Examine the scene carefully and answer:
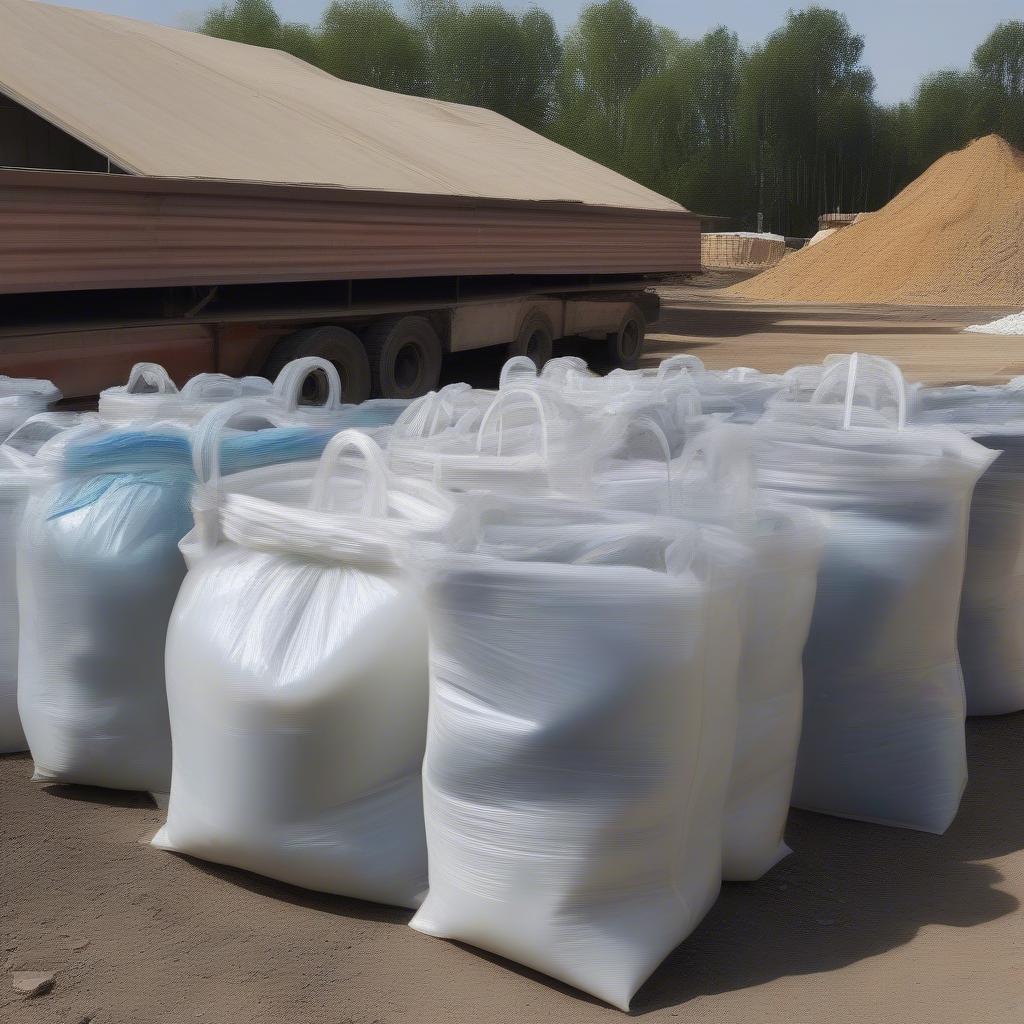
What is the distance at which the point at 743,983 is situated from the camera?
212cm

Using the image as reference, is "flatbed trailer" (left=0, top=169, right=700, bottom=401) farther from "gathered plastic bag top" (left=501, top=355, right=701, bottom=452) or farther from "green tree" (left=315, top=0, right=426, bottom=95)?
"green tree" (left=315, top=0, right=426, bottom=95)

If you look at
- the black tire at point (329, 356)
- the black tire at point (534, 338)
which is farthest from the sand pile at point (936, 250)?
the black tire at point (329, 356)

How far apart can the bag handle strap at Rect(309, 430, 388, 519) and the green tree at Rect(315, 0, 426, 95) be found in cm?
4954

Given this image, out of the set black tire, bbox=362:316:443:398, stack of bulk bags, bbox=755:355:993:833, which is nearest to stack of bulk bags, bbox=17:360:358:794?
stack of bulk bags, bbox=755:355:993:833

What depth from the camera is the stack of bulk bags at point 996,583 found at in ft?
10.7

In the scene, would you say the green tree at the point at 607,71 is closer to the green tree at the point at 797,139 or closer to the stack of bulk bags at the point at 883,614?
the green tree at the point at 797,139

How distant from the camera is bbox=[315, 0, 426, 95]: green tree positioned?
49094mm

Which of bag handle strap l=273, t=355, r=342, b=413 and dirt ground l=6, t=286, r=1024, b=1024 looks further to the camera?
bag handle strap l=273, t=355, r=342, b=413

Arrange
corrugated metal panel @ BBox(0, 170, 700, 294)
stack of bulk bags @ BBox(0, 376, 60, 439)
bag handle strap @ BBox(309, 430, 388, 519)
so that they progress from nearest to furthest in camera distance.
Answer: bag handle strap @ BBox(309, 430, 388, 519), stack of bulk bags @ BBox(0, 376, 60, 439), corrugated metal panel @ BBox(0, 170, 700, 294)

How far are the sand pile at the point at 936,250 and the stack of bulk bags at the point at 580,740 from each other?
89.4 feet

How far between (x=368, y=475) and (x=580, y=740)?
0.73 meters

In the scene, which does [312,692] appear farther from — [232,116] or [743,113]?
[743,113]

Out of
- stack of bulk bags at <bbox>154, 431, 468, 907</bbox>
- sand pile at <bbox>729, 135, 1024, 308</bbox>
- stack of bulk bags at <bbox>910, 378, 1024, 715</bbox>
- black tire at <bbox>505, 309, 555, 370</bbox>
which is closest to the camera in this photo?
stack of bulk bags at <bbox>154, 431, 468, 907</bbox>

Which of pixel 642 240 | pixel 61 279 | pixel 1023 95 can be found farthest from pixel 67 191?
pixel 1023 95
